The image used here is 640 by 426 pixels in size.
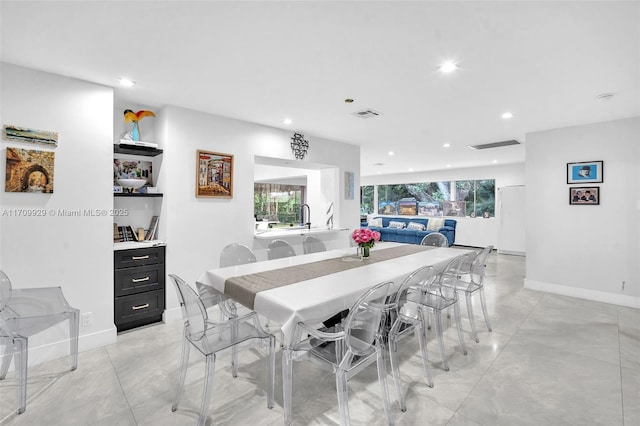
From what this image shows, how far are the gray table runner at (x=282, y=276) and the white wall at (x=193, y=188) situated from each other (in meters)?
1.51

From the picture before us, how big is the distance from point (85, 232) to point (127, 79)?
4.75ft

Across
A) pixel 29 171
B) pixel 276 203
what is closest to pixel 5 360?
pixel 29 171

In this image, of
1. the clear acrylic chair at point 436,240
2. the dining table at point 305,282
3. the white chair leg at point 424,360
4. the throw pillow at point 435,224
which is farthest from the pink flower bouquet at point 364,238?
the throw pillow at point 435,224

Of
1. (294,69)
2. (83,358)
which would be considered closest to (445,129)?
(294,69)

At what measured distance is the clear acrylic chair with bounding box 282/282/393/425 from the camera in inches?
67.4

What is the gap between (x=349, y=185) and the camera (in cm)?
574

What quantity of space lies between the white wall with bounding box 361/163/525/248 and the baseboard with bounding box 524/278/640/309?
3.94 m

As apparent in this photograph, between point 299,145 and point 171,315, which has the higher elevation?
point 299,145

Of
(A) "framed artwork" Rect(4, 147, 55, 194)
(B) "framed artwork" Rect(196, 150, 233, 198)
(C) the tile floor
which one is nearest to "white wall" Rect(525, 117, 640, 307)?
(C) the tile floor

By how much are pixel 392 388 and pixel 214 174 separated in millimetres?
2981

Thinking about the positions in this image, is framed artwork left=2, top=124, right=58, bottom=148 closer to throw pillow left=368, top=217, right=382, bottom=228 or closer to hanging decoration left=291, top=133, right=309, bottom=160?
hanging decoration left=291, top=133, right=309, bottom=160

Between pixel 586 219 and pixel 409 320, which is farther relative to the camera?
pixel 586 219

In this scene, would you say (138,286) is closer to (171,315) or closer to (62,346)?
(171,315)

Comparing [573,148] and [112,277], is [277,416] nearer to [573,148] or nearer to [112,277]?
[112,277]
